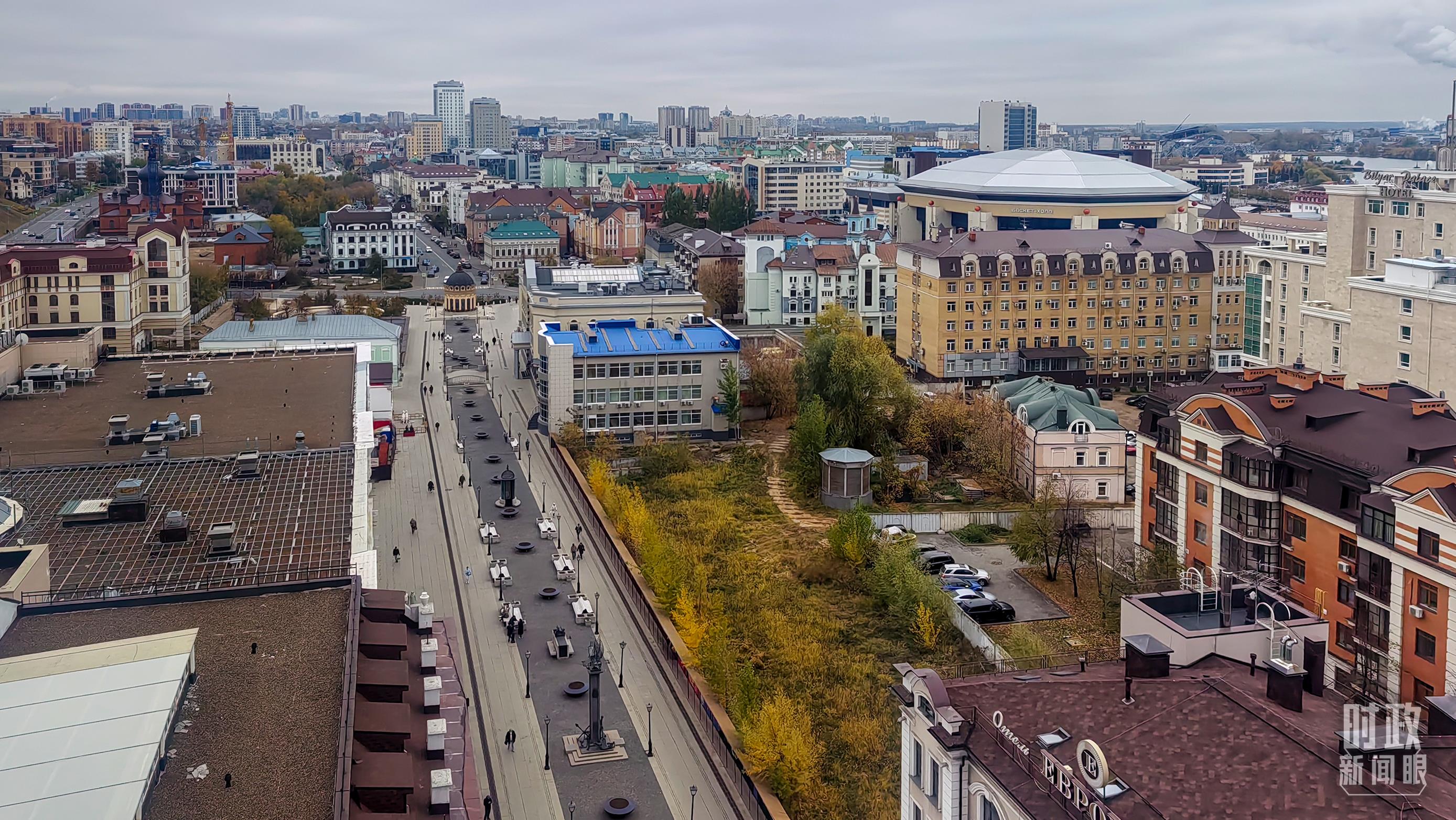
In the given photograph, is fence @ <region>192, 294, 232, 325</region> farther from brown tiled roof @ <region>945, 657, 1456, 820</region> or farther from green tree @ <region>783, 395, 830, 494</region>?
brown tiled roof @ <region>945, 657, 1456, 820</region>

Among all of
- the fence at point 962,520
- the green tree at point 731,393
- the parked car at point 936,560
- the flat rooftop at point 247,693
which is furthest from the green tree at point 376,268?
the flat rooftop at point 247,693

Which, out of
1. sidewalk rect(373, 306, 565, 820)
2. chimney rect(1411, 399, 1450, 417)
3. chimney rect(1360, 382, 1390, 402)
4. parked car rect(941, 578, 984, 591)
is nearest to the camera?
sidewalk rect(373, 306, 565, 820)

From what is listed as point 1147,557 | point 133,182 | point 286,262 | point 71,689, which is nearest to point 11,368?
point 71,689

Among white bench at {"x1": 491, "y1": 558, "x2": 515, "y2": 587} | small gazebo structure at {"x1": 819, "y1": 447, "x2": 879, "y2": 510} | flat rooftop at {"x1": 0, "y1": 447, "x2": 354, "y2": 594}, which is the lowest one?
white bench at {"x1": 491, "y1": 558, "x2": 515, "y2": 587}

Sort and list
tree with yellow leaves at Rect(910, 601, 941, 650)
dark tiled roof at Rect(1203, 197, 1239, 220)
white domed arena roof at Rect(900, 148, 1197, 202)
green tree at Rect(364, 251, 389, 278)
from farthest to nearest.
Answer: green tree at Rect(364, 251, 389, 278) < white domed arena roof at Rect(900, 148, 1197, 202) < dark tiled roof at Rect(1203, 197, 1239, 220) < tree with yellow leaves at Rect(910, 601, 941, 650)

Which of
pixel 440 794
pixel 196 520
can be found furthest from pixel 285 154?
pixel 440 794

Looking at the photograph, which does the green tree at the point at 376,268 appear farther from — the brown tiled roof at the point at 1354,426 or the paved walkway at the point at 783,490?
the brown tiled roof at the point at 1354,426

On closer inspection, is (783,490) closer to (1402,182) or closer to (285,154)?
(1402,182)

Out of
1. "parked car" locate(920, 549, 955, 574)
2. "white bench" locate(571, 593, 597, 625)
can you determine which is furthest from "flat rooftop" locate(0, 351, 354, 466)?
"parked car" locate(920, 549, 955, 574)
